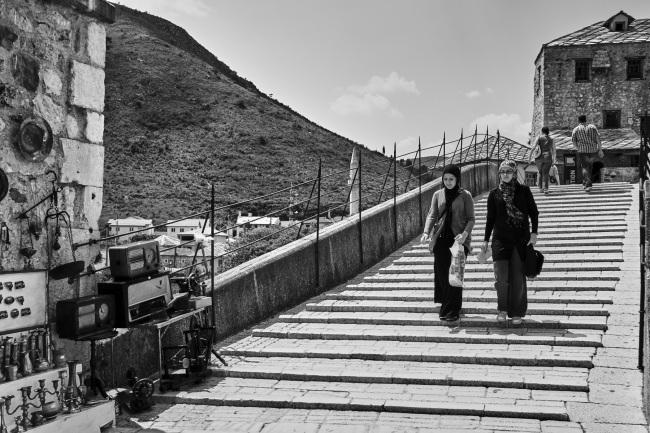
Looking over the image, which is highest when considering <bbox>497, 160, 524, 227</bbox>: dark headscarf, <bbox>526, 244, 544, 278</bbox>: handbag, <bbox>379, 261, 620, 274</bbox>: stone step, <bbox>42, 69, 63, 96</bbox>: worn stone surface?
<bbox>42, 69, 63, 96</bbox>: worn stone surface

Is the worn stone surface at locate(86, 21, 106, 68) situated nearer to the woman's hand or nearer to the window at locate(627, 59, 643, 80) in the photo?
the woman's hand

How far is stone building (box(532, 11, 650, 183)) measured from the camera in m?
39.0

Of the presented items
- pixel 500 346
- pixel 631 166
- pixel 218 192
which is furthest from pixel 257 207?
pixel 500 346

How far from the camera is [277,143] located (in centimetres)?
7444

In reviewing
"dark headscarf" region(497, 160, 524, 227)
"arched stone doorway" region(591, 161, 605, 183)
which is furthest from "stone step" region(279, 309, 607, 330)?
"arched stone doorway" region(591, 161, 605, 183)

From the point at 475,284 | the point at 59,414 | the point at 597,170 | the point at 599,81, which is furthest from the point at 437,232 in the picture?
the point at 599,81

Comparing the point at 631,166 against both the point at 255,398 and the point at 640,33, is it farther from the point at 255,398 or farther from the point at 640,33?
the point at 255,398

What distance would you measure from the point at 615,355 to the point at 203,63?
8610cm

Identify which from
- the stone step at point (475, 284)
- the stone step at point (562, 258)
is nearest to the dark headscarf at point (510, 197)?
the stone step at point (475, 284)

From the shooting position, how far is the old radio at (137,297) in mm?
5757

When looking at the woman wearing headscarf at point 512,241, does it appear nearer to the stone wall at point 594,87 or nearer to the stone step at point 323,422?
the stone step at point 323,422

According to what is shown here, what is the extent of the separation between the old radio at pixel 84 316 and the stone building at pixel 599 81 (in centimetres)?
3594

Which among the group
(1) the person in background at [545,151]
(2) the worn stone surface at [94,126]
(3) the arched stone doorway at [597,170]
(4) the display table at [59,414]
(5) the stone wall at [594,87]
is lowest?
(4) the display table at [59,414]

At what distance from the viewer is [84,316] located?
5488mm
